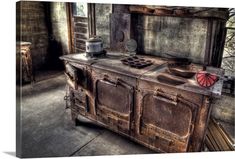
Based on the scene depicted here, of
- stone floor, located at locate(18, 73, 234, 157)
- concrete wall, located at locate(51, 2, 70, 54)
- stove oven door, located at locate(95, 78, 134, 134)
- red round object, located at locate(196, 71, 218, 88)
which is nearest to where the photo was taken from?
red round object, located at locate(196, 71, 218, 88)

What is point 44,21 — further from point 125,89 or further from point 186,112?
point 186,112

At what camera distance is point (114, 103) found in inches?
145

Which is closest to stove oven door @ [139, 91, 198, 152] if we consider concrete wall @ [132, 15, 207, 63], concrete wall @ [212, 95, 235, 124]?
concrete wall @ [132, 15, 207, 63]

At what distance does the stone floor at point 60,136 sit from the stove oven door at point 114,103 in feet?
1.16

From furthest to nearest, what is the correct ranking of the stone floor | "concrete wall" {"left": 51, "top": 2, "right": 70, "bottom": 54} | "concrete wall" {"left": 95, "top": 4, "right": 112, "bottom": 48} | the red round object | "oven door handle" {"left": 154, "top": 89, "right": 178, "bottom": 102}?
"concrete wall" {"left": 51, "top": 2, "right": 70, "bottom": 54} < "concrete wall" {"left": 95, "top": 4, "right": 112, "bottom": 48} < the stone floor < "oven door handle" {"left": 154, "top": 89, "right": 178, "bottom": 102} < the red round object

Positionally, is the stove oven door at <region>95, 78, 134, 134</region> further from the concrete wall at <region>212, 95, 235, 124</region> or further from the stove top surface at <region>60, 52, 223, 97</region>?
the concrete wall at <region>212, 95, 235, 124</region>

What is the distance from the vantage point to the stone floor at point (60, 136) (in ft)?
12.3

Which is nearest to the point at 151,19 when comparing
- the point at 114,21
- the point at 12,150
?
the point at 114,21

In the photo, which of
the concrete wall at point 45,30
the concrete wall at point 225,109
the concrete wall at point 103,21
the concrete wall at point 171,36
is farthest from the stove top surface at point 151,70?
the concrete wall at point 45,30

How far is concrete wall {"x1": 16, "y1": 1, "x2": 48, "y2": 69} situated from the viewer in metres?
7.14

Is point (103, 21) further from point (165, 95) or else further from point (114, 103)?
point (165, 95)

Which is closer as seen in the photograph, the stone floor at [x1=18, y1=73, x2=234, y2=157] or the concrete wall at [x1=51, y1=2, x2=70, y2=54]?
the stone floor at [x1=18, y1=73, x2=234, y2=157]

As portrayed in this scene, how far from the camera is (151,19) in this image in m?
4.54

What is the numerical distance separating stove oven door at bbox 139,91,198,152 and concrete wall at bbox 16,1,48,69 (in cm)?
550
